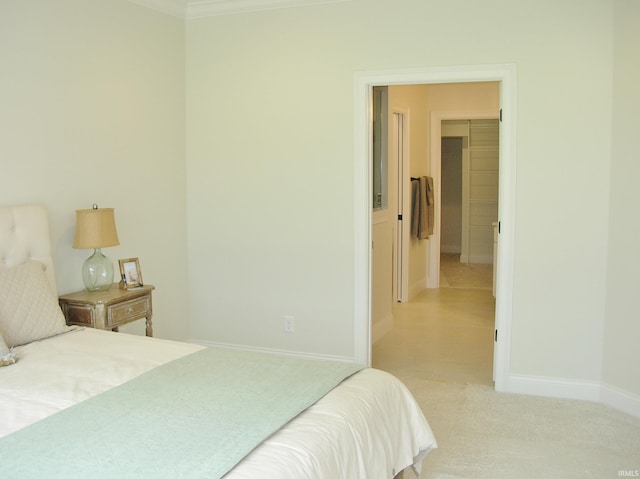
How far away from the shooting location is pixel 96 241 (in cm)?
359

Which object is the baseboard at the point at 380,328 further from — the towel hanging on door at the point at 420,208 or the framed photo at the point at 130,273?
the framed photo at the point at 130,273

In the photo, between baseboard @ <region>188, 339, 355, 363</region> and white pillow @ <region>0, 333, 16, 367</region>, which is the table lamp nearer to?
white pillow @ <region>0, 333, 16, 367</region>

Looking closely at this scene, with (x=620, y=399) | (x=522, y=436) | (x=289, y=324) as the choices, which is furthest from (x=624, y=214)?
(x=289, y=324)

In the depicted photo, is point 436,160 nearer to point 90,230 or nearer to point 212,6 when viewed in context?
point 212,6

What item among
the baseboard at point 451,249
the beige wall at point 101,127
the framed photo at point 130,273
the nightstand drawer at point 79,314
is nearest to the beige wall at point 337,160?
the beige wall at point 101,127

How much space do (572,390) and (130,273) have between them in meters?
2.93

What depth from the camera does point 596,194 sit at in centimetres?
383

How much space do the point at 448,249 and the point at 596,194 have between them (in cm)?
758

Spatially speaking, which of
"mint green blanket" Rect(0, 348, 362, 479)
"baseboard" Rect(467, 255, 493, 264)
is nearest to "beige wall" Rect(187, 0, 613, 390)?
"mint green blanket" Rect(0, 348, 362, 479)

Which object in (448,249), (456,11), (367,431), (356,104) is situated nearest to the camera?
(367,431)

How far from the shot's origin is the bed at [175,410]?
172cm

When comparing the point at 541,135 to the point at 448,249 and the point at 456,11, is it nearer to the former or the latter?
the point at 456,11

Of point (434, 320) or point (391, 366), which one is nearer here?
point (391, 366)

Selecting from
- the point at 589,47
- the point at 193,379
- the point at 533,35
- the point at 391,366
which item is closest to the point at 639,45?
the point at 589,47
